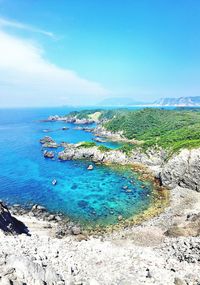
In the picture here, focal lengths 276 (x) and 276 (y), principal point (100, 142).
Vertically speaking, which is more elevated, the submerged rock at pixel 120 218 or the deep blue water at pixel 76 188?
the submerged rock at pixel 120 218

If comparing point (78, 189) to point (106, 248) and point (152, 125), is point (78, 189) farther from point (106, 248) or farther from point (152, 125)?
point (152, 125)

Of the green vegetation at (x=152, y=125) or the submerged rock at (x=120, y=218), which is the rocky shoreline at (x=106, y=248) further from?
the green vegetation at (x=152, y=125)

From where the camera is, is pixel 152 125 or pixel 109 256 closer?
pixel 109 256

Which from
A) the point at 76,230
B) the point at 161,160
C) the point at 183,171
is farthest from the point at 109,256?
the point at 161,160

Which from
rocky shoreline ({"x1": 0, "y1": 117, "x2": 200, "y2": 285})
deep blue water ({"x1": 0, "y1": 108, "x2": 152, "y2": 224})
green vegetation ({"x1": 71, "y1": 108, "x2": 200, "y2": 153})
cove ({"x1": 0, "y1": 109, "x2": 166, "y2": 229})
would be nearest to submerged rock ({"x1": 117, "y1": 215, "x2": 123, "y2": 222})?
cove ({"x1": 0, "y1": 109, "x2": 166, "y2": 229})

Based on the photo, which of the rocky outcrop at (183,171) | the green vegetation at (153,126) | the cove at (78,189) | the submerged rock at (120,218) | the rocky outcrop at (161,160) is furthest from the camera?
the green vegetation at (153,126)

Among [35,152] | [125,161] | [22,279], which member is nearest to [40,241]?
[22,279]

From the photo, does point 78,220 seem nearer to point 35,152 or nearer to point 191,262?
point 191,262

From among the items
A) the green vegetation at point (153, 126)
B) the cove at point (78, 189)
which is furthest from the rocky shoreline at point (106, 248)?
the green vegetation at point (153, 126)
